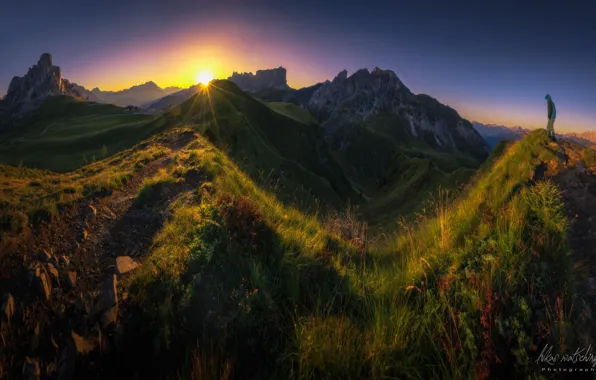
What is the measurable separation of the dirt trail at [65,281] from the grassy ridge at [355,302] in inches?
27.2

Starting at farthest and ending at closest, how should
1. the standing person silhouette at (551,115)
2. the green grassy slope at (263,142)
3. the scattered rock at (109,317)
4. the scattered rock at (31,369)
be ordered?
the green grassy slope at (263,142), the standing person silhouette at (551,115), the scattered rock at (109,317), the scattered rock at (31,369)

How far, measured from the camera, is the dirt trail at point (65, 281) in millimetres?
3605

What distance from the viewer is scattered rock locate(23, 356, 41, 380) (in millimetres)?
3326

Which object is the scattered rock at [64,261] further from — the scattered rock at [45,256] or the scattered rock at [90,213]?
the scattered rock at [90,213]

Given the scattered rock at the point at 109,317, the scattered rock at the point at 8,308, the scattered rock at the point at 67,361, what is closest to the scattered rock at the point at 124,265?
the scattered rock at the point at 109,317

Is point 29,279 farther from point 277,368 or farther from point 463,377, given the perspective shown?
point 463,377

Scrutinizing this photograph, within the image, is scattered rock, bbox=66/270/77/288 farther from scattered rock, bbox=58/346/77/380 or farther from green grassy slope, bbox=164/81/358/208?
green grassy slope, bbox=164/81/358/208

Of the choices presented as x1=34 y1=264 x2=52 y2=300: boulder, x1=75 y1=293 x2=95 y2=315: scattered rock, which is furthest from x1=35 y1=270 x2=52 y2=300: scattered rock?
x1=75 y1=293 x2=95 y2=315: scattered rock

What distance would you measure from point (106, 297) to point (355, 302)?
4.05 m

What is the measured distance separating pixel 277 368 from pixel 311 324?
707 millimetres

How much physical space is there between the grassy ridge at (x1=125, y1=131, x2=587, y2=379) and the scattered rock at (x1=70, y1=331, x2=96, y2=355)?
2.43ft

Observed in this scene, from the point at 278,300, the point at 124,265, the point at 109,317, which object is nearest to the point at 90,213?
the point at 124,265

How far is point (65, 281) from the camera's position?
16.3ft

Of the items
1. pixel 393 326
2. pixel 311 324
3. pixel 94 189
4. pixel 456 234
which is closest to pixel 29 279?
pixel 311 324
